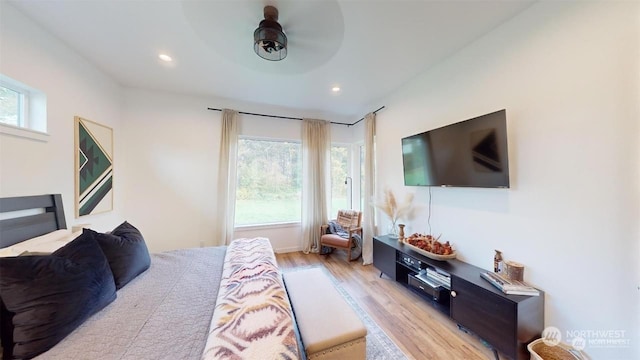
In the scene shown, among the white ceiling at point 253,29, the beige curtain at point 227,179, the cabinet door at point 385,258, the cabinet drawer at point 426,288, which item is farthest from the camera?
the beige curtain at point 227,179

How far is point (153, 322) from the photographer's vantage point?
1.08m

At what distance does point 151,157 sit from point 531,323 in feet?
15.2

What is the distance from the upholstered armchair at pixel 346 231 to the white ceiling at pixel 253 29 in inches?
85.1

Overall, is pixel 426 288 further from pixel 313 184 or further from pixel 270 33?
pixel 270 33

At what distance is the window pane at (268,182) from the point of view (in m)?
3.72

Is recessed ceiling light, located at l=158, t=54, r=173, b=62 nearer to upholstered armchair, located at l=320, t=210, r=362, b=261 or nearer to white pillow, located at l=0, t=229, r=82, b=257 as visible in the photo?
white pillow, located at l=0, t=229, r=82, b=257

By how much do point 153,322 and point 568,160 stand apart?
2.80 m

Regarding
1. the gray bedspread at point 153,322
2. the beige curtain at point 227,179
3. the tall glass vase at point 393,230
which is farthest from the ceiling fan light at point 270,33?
the tall glass vase at point 393,230

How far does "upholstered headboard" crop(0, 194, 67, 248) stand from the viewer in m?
1.50

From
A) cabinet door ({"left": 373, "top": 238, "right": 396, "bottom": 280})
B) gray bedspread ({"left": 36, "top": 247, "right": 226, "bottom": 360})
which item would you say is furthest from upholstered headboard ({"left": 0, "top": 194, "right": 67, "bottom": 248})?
cabinet door ({"left": 373, "top": 238, "right": 396, "bottom": 280})

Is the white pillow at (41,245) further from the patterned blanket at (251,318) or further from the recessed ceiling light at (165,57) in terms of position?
the recessed ceiling light at (165,57)

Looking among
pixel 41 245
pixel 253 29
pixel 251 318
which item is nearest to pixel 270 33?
pixel 253 29

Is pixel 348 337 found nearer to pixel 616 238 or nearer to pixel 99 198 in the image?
pixel 616 238

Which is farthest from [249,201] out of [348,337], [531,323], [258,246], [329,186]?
[531,323]
